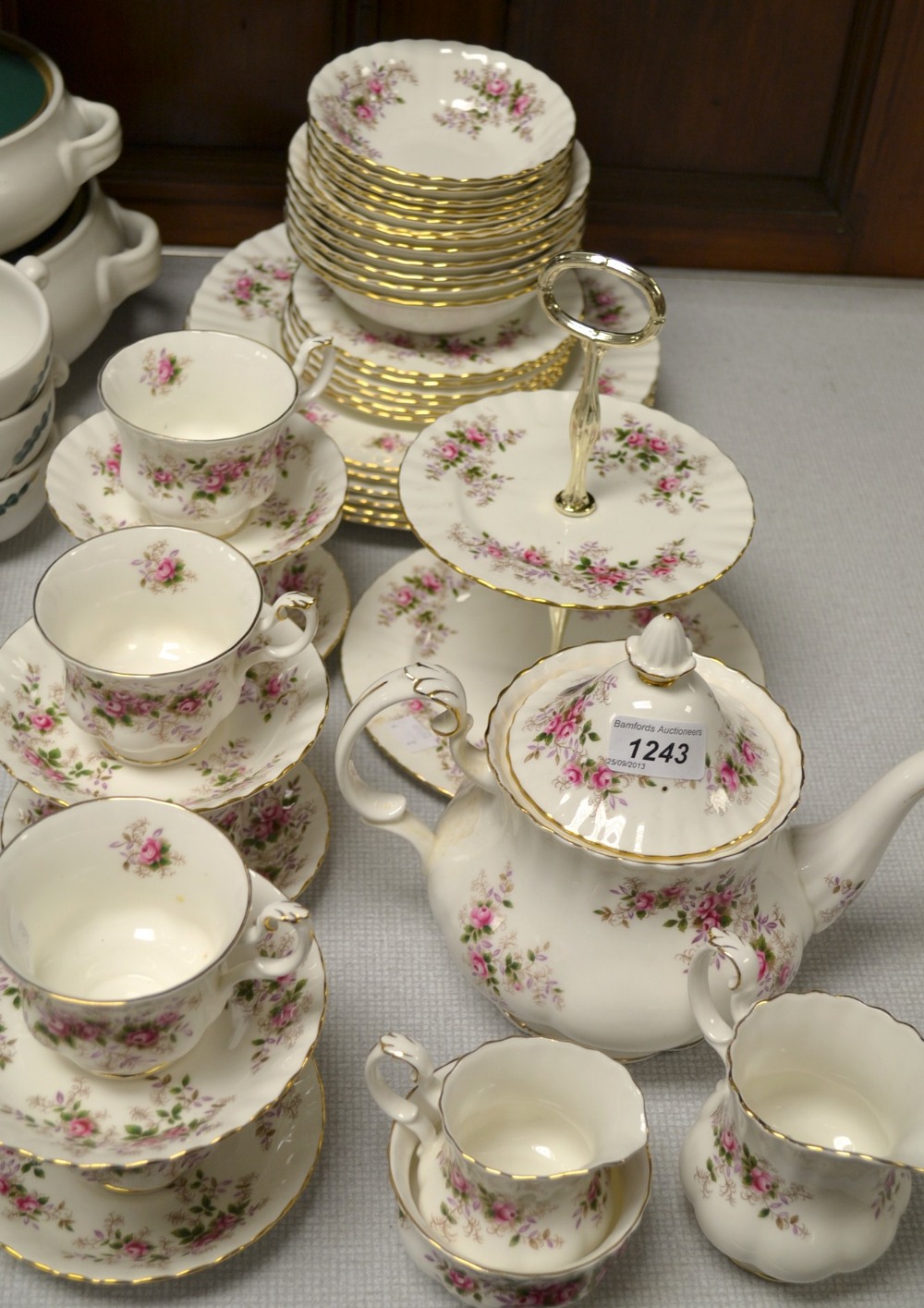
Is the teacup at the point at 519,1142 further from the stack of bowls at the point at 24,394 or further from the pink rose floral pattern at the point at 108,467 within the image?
the stack of bowls at the point at 24,394

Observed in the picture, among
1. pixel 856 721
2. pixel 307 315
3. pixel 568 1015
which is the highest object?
pixel 307 315

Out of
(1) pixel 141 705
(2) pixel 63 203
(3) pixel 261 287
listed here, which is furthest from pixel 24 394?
(1) pixel 141 705

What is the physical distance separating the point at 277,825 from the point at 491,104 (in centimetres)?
85

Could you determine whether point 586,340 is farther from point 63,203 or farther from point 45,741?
point 63,203

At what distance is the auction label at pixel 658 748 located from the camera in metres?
1.05

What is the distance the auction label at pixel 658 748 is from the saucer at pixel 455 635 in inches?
14.3

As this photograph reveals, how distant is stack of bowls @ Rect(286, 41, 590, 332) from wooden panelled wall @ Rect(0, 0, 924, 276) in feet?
0.74

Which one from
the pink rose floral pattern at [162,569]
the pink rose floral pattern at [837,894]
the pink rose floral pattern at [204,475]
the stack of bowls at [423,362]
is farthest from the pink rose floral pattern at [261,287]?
the pink rose floral pattern at [837,894]

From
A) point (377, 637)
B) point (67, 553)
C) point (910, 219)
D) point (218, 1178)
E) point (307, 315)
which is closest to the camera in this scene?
point (218, 1178)

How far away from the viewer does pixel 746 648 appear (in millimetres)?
1517

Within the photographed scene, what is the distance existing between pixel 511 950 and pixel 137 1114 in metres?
0.30

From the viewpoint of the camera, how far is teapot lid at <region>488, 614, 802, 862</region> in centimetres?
105

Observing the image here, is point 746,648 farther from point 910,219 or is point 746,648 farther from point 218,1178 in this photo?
point 910,219

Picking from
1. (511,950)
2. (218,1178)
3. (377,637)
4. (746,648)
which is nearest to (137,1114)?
(218,1178)
